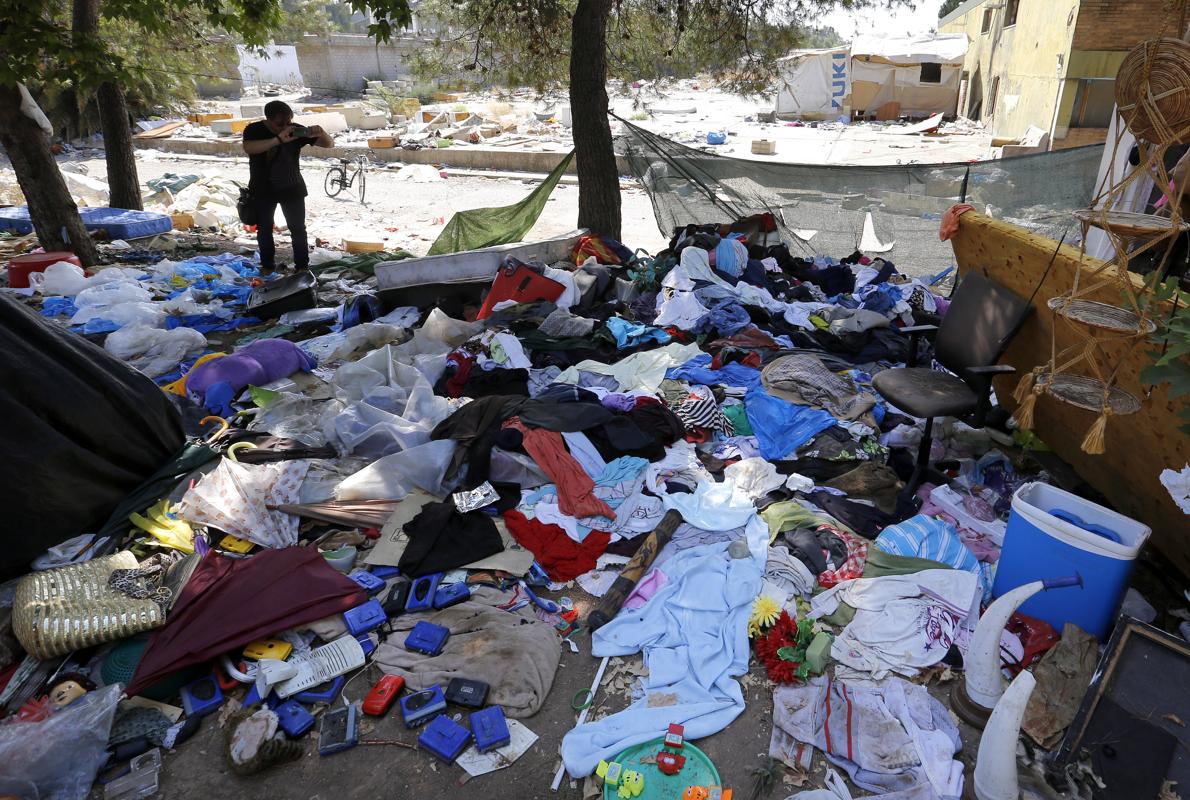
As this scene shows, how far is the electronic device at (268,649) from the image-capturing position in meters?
2.82

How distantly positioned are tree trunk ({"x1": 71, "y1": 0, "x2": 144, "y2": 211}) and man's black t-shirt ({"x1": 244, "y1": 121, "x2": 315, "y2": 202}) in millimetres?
3268

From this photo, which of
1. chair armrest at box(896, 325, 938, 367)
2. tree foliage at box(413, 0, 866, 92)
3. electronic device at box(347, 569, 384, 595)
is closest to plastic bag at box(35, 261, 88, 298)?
tree foliage at box(413, 0, 866, 92)

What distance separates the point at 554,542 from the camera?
3477 millimetres

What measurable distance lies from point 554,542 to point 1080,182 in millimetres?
5709

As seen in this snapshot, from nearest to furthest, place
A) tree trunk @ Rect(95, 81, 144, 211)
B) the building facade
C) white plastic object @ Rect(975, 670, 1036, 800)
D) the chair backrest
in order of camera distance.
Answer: white plastic object @ Rect(975, 670, 1036, 800), the chair backrest, tree trunk @ Rect(95, 81, 144, 211), the building facade

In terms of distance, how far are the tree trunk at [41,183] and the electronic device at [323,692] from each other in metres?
7.29

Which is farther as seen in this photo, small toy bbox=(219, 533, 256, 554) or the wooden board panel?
small toy bbox=(219, 533, 256, 554)

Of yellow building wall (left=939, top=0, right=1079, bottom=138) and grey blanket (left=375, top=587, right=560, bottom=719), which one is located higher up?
yellow building wall (left=939, top=0, right=1079, bottom=138)

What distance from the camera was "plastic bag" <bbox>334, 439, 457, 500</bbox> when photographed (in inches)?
148

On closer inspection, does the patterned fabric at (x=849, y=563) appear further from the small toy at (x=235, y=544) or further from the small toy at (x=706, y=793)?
the small toy at (x=235, y=544)

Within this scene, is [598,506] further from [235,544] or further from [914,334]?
[914,334]

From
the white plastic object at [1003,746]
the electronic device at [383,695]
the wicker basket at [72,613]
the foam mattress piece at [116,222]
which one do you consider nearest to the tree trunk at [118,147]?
the foam mattress piece at [116,222]

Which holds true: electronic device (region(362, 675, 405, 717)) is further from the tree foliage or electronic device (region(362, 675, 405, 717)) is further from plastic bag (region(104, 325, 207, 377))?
the tree foliage

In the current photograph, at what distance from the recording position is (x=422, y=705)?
2641 mm
